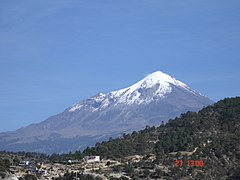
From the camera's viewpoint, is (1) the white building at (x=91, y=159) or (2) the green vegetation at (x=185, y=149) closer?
(2) the green vegetation at (x=185, y=149)

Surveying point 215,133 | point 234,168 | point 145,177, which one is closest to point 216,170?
point 234,168

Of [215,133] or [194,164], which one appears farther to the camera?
[215,133]

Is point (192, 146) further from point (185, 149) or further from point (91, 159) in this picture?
point (91, 159)

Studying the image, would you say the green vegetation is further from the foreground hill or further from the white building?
the white building

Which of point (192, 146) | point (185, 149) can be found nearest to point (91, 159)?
point (185, 149)

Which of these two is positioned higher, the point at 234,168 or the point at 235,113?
the point at 235,113

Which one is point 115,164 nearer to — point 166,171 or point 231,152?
point 166,171

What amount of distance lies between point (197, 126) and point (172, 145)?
13.5 m

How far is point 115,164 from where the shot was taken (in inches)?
4628
